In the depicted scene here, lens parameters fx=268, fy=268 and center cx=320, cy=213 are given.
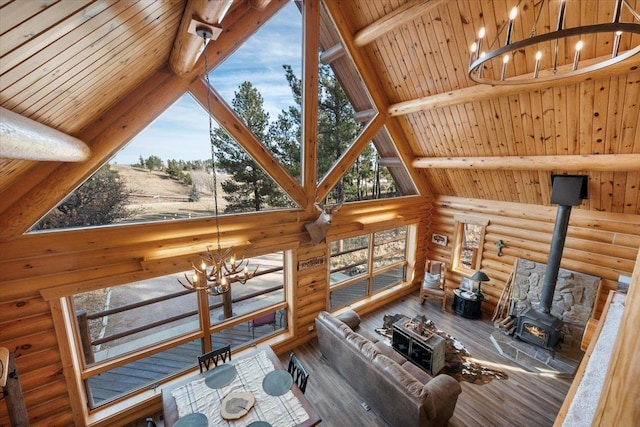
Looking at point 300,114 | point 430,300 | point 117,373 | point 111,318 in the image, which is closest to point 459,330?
point 430,300

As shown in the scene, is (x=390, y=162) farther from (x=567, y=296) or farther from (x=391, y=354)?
(x=567, y=296)

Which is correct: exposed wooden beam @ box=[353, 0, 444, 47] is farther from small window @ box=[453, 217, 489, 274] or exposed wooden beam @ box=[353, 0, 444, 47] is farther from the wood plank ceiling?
small window @ box=[453, 217, 489, 274]

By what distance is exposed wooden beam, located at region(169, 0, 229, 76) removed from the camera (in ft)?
6.13

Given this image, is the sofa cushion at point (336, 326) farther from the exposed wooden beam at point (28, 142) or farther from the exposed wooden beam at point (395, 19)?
the exposed wooden beam at point (395, 19)

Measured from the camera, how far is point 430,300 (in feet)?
24.8

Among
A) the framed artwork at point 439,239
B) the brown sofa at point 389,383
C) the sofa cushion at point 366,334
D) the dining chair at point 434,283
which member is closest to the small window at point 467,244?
the framed artwork at point 439,239

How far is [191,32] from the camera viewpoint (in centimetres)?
216

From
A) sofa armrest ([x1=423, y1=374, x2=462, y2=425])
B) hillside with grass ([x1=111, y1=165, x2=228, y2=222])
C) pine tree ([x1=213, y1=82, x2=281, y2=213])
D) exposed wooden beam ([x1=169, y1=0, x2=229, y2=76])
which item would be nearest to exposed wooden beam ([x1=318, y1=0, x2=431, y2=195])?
pine tree ([x1=213, y1=82, x2=281, y2=213])

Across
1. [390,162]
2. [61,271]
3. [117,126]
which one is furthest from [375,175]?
[61,271]

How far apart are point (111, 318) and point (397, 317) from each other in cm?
608

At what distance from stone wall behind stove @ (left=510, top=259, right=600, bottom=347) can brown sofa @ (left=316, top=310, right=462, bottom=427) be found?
11.9 ft

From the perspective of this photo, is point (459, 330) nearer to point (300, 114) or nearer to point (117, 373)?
point (300, 114)

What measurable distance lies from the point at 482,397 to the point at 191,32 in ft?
20.5

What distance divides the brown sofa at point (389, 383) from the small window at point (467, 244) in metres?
4.08
